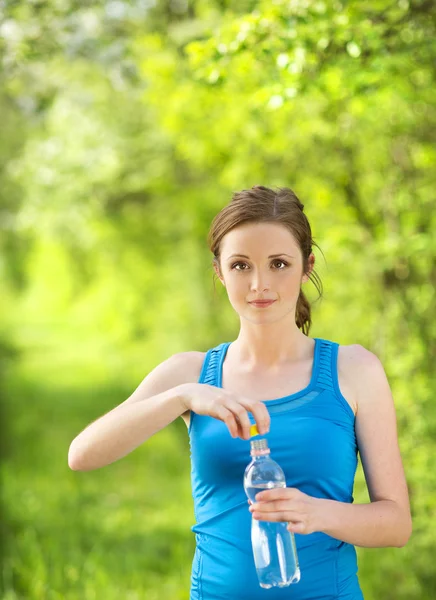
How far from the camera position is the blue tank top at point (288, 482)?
193 centimetres

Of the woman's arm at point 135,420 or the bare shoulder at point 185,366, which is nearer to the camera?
the woman's arm at point 135,420

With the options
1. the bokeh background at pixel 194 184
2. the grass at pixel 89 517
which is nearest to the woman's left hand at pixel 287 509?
the bokeh background at pixel 194 184

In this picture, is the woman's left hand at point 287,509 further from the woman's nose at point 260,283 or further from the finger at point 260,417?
the woman's nose at point 260,283

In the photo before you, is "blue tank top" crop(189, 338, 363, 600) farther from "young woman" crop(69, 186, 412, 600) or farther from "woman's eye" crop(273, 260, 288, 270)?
"woman's eye" crop(273, 260, 288, 270)

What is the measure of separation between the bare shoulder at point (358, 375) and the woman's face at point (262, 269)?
0.19 meters

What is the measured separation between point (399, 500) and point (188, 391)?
0.51m

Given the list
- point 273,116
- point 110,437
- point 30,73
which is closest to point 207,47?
point 110,437

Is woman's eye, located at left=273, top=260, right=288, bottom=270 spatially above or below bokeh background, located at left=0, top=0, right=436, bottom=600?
below

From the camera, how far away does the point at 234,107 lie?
23.1ft

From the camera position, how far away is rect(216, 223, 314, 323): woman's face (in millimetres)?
1997

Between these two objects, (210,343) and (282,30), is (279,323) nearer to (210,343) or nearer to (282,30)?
(282,30)

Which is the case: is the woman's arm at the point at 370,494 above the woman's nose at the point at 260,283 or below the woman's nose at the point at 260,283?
below

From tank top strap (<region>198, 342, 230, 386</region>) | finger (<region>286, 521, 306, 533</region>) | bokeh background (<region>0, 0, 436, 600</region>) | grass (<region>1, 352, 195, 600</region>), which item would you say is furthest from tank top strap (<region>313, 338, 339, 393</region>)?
grass (<region>1, 352, 195, 600</region>)

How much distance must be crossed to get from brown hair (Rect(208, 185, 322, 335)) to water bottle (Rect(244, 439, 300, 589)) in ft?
1.71
